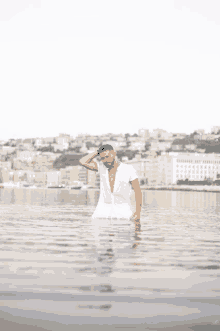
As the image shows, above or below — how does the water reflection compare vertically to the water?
below

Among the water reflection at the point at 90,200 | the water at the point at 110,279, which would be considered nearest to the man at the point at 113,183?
the water at the point at 110,279

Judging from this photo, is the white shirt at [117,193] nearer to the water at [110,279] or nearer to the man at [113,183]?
the man at [113,183]

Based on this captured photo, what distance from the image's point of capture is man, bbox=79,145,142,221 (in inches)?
311

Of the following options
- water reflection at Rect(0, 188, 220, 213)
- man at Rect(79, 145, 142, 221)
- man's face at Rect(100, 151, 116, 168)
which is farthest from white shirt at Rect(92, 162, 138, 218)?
water reflection at Rect(0, 188, 220, 213)

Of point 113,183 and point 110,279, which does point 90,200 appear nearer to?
point 113,183

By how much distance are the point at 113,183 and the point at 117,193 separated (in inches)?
10.1

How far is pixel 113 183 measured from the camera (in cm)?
821

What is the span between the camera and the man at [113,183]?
Answer: 25.9ft

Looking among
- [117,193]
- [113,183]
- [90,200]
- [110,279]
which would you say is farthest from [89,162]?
[90,200]

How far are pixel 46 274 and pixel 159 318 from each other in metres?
2.16

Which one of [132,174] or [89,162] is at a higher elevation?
[89,162]

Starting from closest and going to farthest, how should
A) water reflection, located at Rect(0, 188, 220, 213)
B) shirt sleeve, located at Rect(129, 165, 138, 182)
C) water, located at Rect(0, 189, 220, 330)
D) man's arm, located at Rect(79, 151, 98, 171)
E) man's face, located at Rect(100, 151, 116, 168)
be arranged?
water, located at Rect(0, 189, 220, 330) → man's face, located at Rect(100, 151, 116, 168) → shirt sleeve, located at Rect(129, 165, 138, 182) → man's arm, located at Rect(79, 151, 98, 171) → water reflection, located at Rect(0, 188, 220, 213)

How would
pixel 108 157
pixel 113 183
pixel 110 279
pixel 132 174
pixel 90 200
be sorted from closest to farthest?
pixel 110 279, pixel 108 157, pixel 132 174, pixel 113 183, pixel 90 200

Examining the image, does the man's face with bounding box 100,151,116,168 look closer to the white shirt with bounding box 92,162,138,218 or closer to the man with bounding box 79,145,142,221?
the man with bounding box 79,145,142,221
